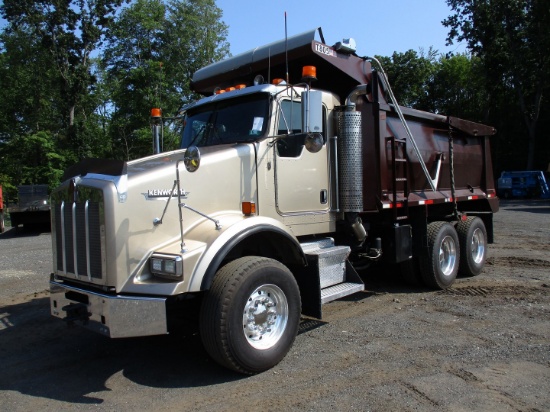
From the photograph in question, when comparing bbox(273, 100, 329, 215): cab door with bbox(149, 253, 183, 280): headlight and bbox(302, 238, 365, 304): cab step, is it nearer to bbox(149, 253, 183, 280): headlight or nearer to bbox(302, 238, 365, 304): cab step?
bbox(302, 238, 365, 304): cab step

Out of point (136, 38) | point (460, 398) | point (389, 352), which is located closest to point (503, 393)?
point (460, 398)

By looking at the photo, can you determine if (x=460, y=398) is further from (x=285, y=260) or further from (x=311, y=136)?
(x=311, y=136)

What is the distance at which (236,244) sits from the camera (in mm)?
4215

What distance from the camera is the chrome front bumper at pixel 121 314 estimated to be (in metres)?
3.68

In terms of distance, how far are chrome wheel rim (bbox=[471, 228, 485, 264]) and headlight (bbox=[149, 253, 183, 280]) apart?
21.0ft

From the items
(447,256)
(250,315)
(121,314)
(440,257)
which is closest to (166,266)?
(121,314)

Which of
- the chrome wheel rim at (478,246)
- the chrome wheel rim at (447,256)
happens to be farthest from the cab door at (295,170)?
the chrome wheel rim at (478,246)

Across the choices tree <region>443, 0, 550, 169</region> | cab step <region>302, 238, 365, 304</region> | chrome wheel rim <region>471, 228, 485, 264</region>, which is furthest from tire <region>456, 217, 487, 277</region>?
tree <region>443, 0, 550, 169</region>

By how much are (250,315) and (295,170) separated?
71.8 inches

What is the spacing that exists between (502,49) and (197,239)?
129 feet

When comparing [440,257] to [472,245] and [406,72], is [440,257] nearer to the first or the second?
[472,245]

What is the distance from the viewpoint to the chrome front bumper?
12.1 feet

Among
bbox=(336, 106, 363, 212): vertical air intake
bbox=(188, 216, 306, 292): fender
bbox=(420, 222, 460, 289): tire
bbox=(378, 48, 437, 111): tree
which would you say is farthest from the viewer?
bbox=(378, 48, 437, 111): tree

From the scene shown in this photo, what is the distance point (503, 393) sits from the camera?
12.2ft
